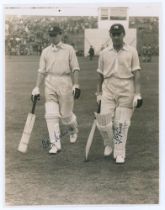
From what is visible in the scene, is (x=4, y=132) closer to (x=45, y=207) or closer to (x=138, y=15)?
(x=45, y=207)

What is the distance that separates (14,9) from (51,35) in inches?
18.6

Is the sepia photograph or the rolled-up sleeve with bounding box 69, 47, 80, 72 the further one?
the rolled-up sleeve with bounding box 69, 47, 80, 72

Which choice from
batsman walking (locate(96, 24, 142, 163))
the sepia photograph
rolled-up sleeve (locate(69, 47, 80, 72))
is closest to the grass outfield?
the sepia photograph

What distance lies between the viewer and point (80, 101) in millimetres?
8109

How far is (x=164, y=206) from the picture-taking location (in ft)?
24.5

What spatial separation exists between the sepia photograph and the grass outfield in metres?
0.01

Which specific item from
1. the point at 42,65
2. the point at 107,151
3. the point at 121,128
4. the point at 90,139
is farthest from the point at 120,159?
the point at 42,65

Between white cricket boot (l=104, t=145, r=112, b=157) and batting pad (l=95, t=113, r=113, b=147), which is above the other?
batting pad (l=95, t=113, r=113, b=147)

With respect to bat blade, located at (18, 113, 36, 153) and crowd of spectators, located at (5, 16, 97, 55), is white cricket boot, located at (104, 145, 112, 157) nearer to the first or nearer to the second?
bat blade, located at (18, 113, 36, 153)

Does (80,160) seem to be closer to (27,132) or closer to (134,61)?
(27,132)

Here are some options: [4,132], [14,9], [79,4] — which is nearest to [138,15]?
[79,4]

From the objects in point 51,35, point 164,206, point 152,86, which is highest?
point 51,35

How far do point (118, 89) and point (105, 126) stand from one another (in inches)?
16.3

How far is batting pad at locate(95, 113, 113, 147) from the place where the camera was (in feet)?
25.4
